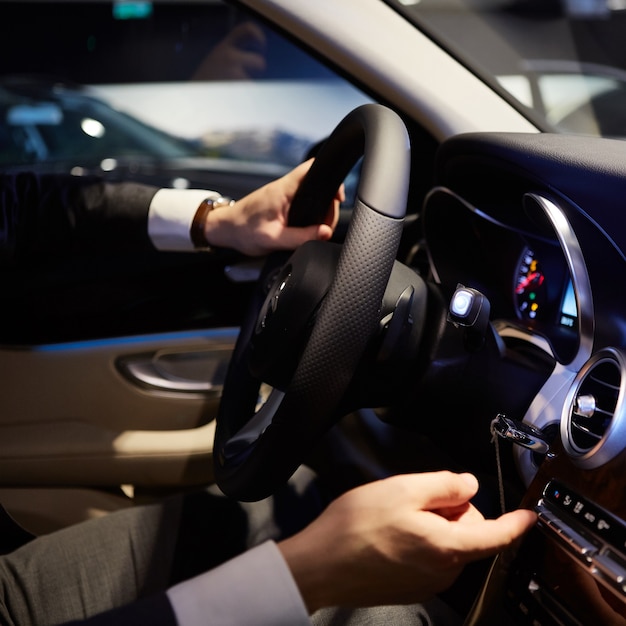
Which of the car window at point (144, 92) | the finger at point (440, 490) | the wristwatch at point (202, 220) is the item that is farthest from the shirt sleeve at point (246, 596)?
the car window at point (144, 92)

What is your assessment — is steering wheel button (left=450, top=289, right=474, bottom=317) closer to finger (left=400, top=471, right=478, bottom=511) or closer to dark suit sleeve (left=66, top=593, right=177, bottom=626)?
finger (left=400, top=471, right=478, bottom=511)

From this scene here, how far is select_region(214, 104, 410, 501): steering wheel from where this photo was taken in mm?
686

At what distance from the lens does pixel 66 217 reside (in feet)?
4.45

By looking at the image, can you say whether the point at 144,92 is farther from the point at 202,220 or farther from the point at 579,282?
the point at 579,282

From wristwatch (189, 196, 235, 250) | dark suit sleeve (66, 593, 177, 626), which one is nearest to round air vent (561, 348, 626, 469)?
dark suit sleeve (66, 593, 177, 626)

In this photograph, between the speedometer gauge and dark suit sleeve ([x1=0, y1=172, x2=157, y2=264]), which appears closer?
the speedometer gauge

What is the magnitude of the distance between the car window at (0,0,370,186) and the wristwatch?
62 cm

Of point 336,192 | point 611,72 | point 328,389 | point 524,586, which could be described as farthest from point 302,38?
point 611,72

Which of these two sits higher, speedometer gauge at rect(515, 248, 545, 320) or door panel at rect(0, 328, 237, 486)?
speedometer gauge at rect(515, 248, 545, 320)

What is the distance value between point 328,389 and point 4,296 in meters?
0.90

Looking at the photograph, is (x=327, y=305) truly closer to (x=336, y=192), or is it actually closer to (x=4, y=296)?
(x=336, y=192)

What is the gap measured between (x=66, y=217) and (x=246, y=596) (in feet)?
2.94

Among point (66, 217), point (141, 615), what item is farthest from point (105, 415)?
point (141, 615)

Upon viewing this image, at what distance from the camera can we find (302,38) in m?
1.11
